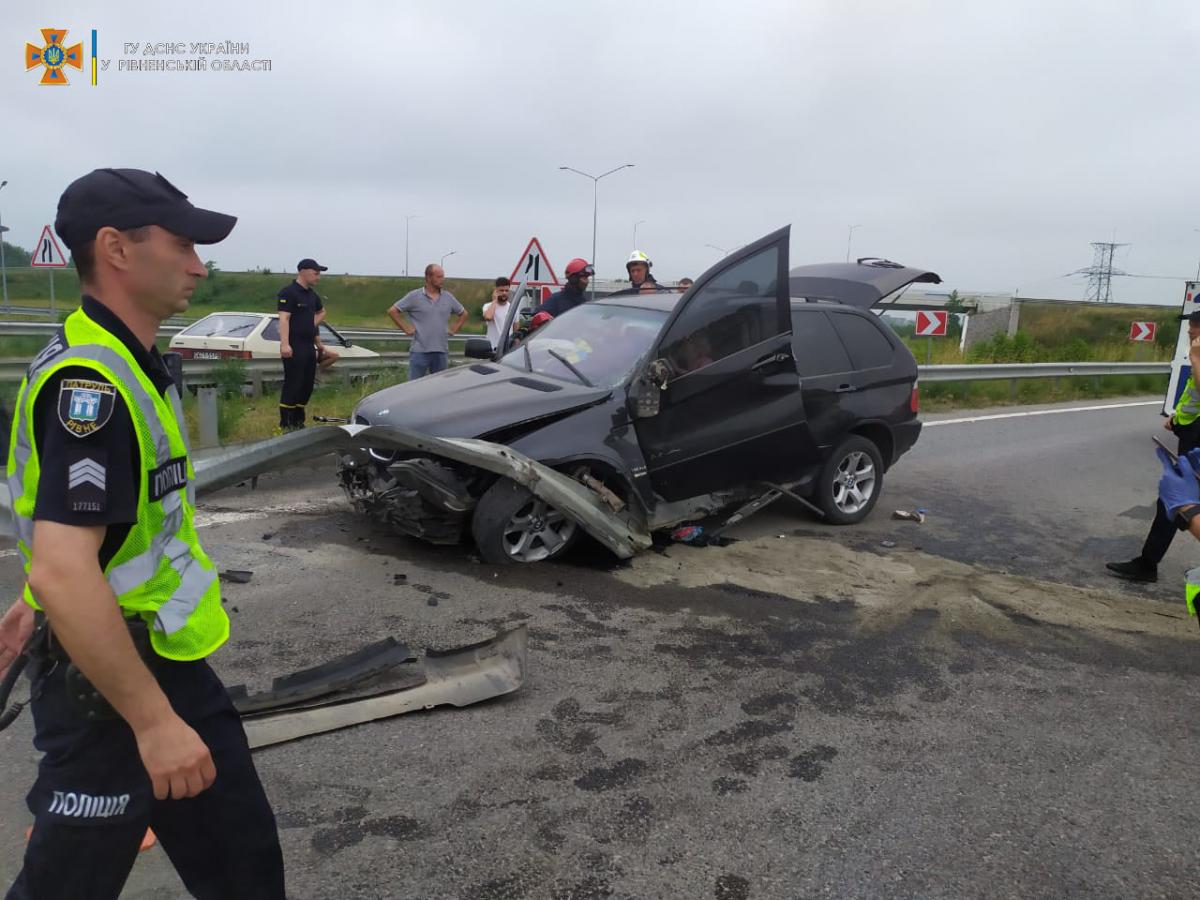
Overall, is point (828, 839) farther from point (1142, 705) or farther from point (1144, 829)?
point (1142, 705)

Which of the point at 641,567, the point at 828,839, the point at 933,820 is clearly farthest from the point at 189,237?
the point at 641,567

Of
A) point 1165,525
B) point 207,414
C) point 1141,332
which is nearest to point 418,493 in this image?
point 207,414

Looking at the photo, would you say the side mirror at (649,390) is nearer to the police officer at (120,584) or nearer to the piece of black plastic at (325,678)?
the piece of black plastic at (325,678)

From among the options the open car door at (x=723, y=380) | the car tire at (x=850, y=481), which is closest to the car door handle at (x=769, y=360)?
the open car door at (x=723, y=380)

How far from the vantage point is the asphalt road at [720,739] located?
8.93ft

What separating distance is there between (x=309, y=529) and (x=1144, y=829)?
472 centimetres

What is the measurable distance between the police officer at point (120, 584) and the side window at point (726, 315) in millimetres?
4055

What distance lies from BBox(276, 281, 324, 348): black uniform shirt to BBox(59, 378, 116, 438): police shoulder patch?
795 cm

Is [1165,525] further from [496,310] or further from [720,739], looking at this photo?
[496,310]

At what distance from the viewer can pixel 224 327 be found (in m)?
14.2

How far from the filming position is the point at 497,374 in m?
6.13

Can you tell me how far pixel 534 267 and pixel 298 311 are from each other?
4320 mm

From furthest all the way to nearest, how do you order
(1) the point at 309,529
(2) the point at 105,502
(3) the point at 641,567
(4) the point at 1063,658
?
(1) the point at 309,529 < (3) the point at 641,567 < (4) the point at 1063,658 < (2) the point at 105,502

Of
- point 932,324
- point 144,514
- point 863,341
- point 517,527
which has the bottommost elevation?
point 517,527
